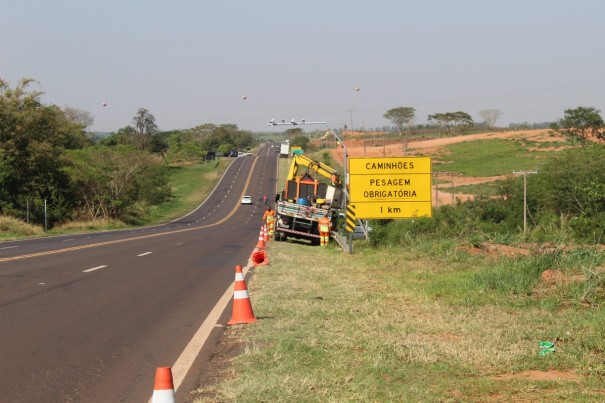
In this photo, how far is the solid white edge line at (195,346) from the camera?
8.12m

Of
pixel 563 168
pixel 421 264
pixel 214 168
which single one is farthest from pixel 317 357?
pixel 214 168

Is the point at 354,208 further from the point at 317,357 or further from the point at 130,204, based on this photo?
the point at 130,204

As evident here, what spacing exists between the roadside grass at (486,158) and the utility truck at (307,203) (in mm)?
39198

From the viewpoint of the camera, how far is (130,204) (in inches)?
2859

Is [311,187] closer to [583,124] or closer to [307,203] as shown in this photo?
[307,203]

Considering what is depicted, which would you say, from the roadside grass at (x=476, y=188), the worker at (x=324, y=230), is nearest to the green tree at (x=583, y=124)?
the roadside grass at (x=476, y=188)

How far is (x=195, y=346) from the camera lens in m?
9.72

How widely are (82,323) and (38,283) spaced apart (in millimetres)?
5526

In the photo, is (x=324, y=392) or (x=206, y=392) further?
(x=206, y=392)

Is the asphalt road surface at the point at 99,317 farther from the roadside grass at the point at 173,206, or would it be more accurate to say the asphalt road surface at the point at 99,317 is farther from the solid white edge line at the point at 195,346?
the roadside grass at the point at 173,206

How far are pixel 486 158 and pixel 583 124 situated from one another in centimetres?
1372

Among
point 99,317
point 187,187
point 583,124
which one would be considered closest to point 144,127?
point 187,187

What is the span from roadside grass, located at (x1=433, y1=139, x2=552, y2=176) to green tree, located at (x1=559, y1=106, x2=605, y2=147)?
3.95m

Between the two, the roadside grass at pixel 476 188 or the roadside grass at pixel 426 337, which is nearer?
the roadside grass at pixel 426 337
